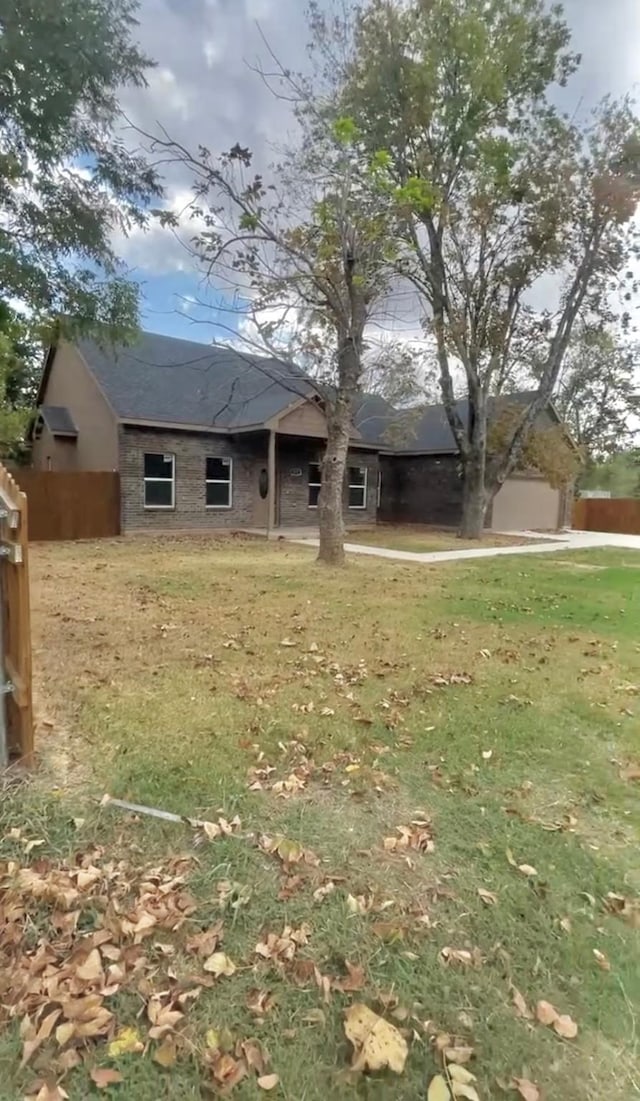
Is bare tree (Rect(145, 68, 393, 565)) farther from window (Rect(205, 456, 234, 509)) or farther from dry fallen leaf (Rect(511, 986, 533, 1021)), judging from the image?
dry fallen leaf (Rect(511, 986, 533, 1021))

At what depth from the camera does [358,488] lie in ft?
69.2

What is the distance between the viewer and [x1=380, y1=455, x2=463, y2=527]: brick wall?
2150 centimetres

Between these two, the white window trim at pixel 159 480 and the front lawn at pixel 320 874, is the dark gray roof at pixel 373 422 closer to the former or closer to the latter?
the white window trim at pixel 159 480

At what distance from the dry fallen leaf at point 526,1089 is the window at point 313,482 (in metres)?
17.8

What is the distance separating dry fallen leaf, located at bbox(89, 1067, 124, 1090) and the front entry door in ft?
54.5

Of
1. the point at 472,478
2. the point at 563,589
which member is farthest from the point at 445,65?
the point at 563,589

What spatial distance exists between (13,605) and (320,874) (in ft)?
6.05

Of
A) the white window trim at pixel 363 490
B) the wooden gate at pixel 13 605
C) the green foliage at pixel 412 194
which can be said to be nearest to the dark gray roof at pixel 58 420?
the white window trim at pixel 363 490

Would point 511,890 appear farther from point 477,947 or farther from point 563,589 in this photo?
point 563,589

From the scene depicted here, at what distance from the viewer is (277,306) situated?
10359mm

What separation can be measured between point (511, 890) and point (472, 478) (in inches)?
614

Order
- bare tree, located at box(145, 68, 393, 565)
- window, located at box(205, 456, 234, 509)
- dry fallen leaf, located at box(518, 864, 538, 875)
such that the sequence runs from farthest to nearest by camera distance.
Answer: window, located at box(205, 456, 234, 509) → bare tree, located at box(145, 68, 393, 565) → dry fallen leaf, located at box(518, 864, 538, 875)

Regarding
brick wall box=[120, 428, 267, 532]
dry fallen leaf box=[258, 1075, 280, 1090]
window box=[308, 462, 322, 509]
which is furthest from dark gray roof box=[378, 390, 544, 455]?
dry fallen leaf box=[258, 1075, 280, 1090]

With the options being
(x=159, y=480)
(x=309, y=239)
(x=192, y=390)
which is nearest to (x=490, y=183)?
(x=309, y=239)
